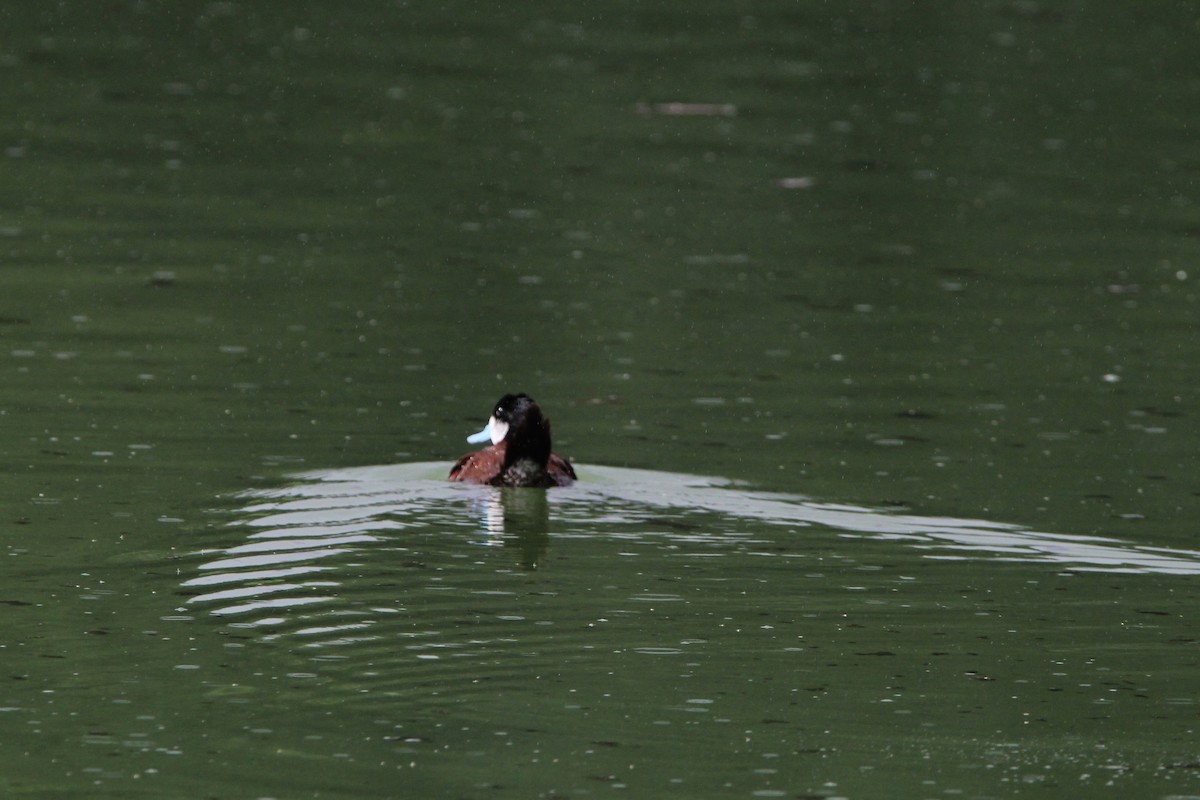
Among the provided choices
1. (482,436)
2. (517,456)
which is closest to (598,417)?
(482,436)

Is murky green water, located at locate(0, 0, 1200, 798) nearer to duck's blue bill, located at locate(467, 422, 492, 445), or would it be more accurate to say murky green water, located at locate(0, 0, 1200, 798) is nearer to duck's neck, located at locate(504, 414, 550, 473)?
duck's neck, located at locate(504, 414, 550, 473)

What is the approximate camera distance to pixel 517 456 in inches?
565

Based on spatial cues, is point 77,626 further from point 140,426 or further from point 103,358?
A: point 103,358

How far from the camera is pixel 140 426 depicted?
51.2ft

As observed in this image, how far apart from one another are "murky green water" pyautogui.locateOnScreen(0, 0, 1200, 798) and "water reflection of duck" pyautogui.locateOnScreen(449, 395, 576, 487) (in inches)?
8.0

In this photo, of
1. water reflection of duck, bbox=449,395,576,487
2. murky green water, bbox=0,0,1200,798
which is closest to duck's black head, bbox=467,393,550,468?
water reflection of duck, bbox=449,395,576,487

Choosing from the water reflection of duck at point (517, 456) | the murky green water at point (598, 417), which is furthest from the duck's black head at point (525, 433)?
the murky green water at point (598, 417)

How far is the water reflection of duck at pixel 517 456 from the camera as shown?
14305mm

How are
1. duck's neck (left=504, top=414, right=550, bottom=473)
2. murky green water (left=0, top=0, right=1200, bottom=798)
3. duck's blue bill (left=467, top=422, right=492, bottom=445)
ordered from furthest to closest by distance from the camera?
duck's blue bill (left=467, top=422, right=492, bottom=445) → duck's neck (left=504, top=414, right=550, bottom=473) → murky green water (left=0, top=0, right=1200, bottom=798)

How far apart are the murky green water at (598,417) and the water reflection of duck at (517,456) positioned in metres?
0.20

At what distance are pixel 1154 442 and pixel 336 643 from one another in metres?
7.93

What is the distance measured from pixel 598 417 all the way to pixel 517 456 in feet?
9.14

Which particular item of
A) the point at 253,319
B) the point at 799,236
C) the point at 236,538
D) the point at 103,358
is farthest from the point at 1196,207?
the point at 236,538

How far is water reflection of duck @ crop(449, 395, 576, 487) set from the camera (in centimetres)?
1430
